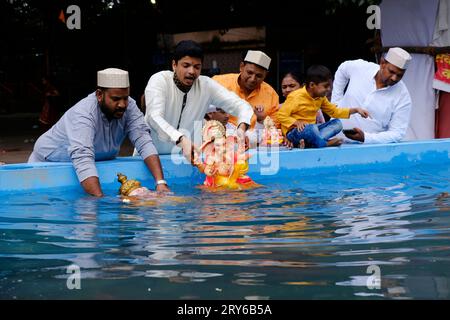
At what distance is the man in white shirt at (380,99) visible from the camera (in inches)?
284

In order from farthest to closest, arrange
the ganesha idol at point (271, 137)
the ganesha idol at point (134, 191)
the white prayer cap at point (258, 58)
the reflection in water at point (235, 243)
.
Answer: the ganesha idol at point (271, 137), the white prayer cap at point (258, 58), the ganesha idol at point (134, 191), the reflection in water at point (235, 243)

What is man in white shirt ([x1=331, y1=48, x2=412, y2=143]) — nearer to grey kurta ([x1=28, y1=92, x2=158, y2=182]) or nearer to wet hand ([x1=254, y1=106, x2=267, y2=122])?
wet hand ([x1=254, y1=106, x2=267, y2=122])

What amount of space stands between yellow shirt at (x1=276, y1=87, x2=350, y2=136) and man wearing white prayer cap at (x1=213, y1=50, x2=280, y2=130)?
20 cm

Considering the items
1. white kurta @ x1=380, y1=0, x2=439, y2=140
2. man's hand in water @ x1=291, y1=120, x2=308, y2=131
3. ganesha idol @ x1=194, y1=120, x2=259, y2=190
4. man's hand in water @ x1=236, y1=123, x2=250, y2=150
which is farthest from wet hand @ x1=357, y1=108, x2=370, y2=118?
white kurta @ x1=380, y1=0, x2=439, y2=140

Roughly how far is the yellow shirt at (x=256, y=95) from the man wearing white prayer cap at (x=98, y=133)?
1.48 metres

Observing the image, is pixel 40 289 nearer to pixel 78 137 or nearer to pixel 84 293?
pixel 84 293

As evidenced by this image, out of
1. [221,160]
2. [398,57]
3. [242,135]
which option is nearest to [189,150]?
[221,160]

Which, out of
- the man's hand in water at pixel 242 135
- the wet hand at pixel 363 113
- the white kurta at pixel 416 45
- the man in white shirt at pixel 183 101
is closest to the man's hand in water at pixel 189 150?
the man in white shirt at pixel 183 101

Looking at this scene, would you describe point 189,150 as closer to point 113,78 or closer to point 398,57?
point 113,78

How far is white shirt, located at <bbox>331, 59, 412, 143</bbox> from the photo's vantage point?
7.39m

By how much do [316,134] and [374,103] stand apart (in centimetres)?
111

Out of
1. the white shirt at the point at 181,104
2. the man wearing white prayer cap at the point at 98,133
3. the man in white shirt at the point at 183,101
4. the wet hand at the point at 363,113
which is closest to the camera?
the man wearing white prayer cap at the point at 98,133

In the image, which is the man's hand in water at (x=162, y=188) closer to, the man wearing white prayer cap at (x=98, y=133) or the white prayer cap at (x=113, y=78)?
the man wearing white prayer cap at (x=98, y=133)
